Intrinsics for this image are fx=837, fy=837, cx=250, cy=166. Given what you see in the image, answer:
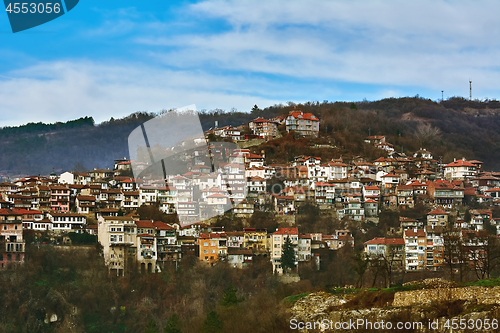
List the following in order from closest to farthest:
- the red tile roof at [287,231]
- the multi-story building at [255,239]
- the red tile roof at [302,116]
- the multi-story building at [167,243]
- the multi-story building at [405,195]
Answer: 1. the multi-story building at [167,243]
2. the red tile roof at [287,231]
3. the multi-story building at [255,239]
4. the multi-story building at [405,195]
5. the red tile roof at [302,116]

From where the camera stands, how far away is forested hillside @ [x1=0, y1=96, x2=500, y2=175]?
6706 centimetres

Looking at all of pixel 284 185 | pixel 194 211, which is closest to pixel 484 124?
pixel 284 185

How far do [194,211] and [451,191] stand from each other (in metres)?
16.3

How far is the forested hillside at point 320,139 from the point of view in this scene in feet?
220

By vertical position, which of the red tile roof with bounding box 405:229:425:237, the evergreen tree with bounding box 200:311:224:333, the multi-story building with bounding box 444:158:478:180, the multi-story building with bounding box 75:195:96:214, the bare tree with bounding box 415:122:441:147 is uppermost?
the bare tree with bounding box 415:122:441:147

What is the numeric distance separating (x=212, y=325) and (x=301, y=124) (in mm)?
38748

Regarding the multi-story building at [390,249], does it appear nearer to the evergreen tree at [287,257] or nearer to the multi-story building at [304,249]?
the multi-story building at [304,249]

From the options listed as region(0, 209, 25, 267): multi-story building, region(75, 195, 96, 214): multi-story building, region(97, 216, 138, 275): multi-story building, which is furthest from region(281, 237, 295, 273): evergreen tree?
region(0, 209, 25, 267): multi-story building

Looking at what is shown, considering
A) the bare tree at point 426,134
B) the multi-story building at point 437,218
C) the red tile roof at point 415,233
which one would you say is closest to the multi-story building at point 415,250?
the red tile roof at point 415,233

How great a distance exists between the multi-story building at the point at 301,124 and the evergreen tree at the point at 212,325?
3743cm

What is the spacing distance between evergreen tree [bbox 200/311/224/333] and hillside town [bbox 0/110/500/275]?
9.88 meters

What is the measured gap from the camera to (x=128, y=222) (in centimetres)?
4181

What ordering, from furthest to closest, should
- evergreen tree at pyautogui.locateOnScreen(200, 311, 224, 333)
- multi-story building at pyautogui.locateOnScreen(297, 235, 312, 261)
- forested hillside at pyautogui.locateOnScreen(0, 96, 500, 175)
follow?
1. forested hillside at pyautogui.locateOnScreen(0, 96, 500, 175)
2. multi-story building at pyautogui.locateOnScreen(297, 235, 312, 261)
3. evergreen tree at pyautogui.locateOnScreen(200, 311, 224, 333)

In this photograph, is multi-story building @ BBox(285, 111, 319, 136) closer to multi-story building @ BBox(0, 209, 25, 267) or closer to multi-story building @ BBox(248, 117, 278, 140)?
multi-story building @ BBox(248, 117, 278, 140)
